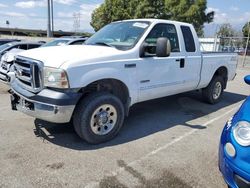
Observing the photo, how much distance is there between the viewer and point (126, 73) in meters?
4.41

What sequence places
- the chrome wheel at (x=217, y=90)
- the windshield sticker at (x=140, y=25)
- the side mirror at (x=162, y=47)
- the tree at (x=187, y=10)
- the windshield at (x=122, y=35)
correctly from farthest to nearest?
the tree at (x=187, y=10) → the chrome wheel at (x=217, y=90) → the windshield sticker at (x=140, y=25) → the windshield at (x=122, y=35) → the side mirror at (x=162, y=47)

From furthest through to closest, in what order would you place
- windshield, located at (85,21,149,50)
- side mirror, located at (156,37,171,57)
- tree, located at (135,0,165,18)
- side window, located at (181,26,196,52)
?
tree, located at (135,0,165,18)
side window, located at (181,26,196,52)
windshield, located at (85,21,149,50)
side mirror, located at (156,37,171,57)

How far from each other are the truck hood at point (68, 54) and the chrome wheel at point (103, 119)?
792 millimetres

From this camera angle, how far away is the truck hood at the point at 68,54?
378cm

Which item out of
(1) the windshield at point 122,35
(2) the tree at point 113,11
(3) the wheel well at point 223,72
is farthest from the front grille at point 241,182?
(2) the tree at point 113,11

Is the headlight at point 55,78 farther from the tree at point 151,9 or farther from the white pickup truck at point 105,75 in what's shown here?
the tree at point 151,9

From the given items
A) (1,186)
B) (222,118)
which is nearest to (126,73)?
(1,186)

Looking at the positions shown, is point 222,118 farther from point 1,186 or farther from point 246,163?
point 1,186

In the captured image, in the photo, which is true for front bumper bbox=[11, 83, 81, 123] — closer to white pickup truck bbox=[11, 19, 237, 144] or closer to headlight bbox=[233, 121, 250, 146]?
white pickup truck bbox=[11, 19, 237, 144]

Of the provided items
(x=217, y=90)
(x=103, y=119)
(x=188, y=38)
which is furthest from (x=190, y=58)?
(x=103, y=119)

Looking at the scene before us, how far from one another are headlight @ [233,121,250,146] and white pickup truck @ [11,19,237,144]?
2.05 meters

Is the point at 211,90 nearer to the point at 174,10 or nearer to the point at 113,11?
the point at 174,10

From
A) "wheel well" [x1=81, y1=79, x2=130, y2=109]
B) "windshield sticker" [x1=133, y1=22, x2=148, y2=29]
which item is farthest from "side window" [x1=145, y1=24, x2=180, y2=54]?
"wheel well" [x1=81, y1=79, x2=130, y2=109]

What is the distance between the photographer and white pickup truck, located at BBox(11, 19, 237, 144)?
3775 mm
